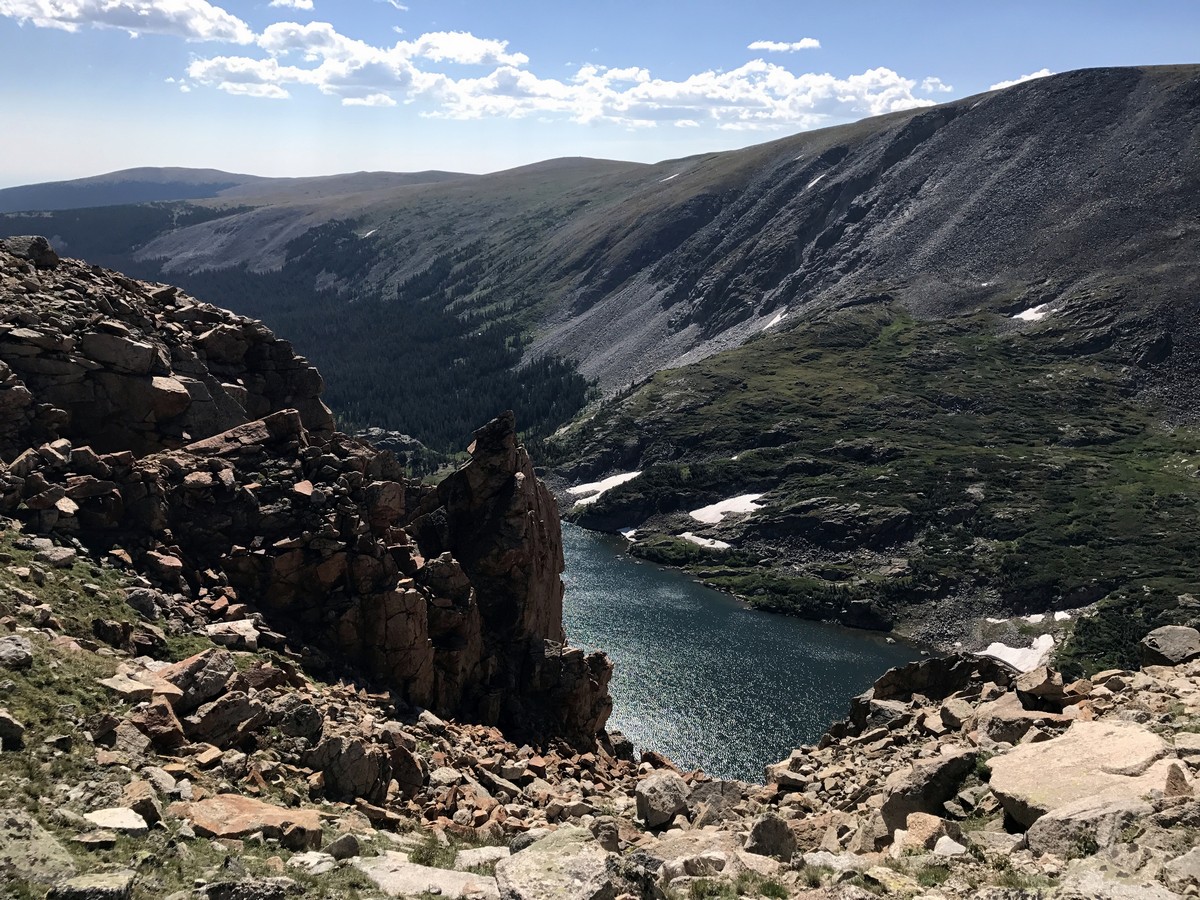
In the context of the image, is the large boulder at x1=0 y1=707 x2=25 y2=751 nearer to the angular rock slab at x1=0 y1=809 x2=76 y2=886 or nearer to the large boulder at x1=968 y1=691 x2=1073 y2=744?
the angular rock slab at x1=0 y1=809 x2=76 y2=886

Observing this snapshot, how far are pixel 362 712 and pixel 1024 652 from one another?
133 m

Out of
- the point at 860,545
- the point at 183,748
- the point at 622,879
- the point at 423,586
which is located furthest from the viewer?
the point at 860,545

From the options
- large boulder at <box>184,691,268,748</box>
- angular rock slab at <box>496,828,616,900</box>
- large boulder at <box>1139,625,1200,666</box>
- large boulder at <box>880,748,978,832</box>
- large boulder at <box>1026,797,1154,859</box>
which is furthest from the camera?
large boulder at <box>1139,625,1200,666</box>

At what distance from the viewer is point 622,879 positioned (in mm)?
17312

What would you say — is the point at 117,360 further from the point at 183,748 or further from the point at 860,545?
the point at 860,545

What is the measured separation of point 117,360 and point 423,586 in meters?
14.9

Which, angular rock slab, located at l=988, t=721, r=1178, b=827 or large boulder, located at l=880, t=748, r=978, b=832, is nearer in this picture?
angular rock slab, located at l=988, t=721, r=1178, b=827

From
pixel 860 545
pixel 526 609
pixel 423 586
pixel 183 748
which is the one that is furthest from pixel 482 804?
pixel 860 545

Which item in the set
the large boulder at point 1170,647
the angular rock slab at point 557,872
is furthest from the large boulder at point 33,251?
the large boulder at point 1170,647

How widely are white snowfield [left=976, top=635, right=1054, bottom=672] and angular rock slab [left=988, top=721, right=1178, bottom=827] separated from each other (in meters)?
126

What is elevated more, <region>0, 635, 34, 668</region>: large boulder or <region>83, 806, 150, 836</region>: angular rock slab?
<region>0, 635, 34, 668</region>: large boulder

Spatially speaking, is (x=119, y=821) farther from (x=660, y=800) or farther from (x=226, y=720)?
(x=660, y=800)

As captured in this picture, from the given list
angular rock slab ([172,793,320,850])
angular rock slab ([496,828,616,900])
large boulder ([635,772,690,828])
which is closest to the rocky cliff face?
angular rock slab ([172,793,320,850])

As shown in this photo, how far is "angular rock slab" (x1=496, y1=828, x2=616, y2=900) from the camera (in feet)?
56.9
